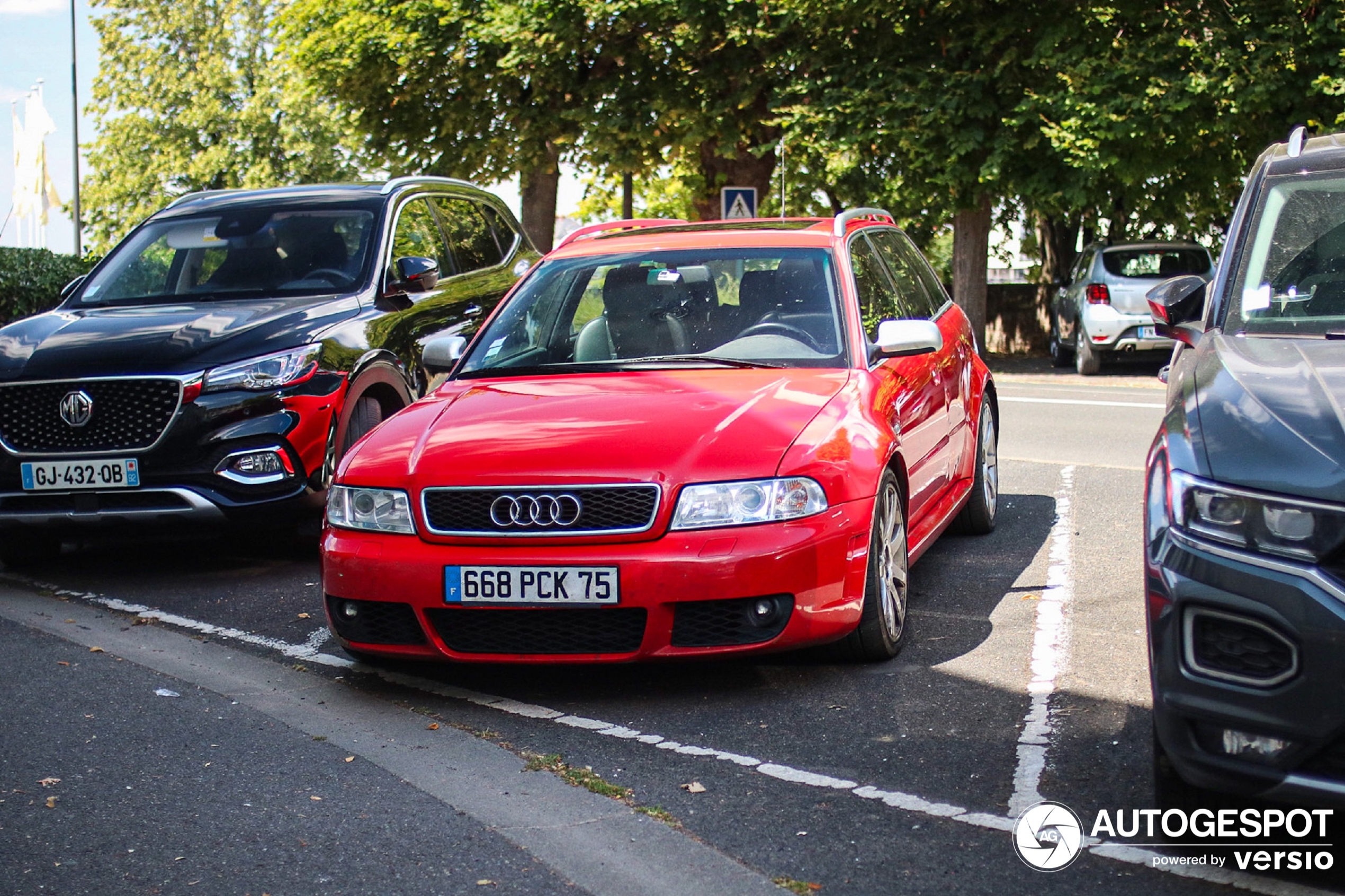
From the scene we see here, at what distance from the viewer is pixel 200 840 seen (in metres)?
3.88

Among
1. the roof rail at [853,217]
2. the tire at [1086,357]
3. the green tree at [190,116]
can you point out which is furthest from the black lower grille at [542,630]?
the green tree at [190,116]

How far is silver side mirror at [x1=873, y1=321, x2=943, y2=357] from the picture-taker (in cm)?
589

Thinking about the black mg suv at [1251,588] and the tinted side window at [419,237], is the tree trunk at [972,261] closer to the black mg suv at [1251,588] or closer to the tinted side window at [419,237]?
the tinted side window at [419,237]

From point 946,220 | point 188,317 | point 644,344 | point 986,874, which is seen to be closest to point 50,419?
point 188,317

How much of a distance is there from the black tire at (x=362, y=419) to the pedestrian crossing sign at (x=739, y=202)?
1487 centimetres

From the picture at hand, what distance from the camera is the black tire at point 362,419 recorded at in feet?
25.0

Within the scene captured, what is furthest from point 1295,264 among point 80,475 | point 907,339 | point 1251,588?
point 80,475

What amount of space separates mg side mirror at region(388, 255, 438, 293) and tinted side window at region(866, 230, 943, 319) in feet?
8.01

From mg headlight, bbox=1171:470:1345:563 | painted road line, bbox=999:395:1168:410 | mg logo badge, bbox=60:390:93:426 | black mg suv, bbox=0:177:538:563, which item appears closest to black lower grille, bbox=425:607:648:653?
black mg suv, bbox=0:177:538:563

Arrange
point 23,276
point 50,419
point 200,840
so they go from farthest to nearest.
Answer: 1. point 23,276
2. point 50,419
3. point 200,840

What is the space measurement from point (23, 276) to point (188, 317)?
1404 centimetres

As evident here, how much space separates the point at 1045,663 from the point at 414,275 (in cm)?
423

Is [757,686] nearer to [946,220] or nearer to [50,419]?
[50,419]

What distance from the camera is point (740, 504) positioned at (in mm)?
4922
